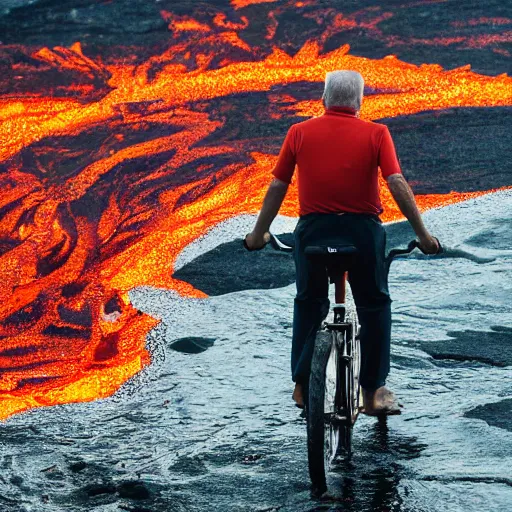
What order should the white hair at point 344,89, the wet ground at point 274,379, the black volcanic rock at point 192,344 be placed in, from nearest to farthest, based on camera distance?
the wet ground at point 274,379 → the white hair at point 344,89 → the black volcanic rock at point 192,344

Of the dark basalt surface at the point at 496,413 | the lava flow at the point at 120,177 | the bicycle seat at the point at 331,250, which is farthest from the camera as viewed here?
the lava flow at the point at 120,177

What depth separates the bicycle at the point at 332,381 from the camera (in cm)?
426

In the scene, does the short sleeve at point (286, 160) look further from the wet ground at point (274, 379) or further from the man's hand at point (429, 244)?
the wet ground at point (274, 379)

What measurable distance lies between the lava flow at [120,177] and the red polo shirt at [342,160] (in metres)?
1.95

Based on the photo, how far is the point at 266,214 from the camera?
474 centimetres

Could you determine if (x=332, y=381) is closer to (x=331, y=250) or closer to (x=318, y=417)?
(x=318, y=417)

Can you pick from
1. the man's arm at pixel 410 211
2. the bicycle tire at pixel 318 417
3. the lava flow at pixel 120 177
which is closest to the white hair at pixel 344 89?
the man's arm at pixel 410 211

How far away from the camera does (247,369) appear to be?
6.09 meters

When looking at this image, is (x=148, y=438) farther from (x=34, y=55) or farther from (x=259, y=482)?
(x=34, y=55)

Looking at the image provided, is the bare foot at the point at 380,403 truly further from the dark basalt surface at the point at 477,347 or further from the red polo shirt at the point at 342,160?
the dark basalt surface at the point at 477,347

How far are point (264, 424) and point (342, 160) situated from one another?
1.41 m

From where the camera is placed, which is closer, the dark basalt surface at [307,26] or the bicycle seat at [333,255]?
the bicycle seat at [333,255]

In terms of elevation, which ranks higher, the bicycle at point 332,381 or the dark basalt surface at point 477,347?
the bicycle at point 332,381

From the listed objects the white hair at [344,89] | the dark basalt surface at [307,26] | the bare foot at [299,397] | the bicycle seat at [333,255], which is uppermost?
the dark basalt surface at [307,26]
